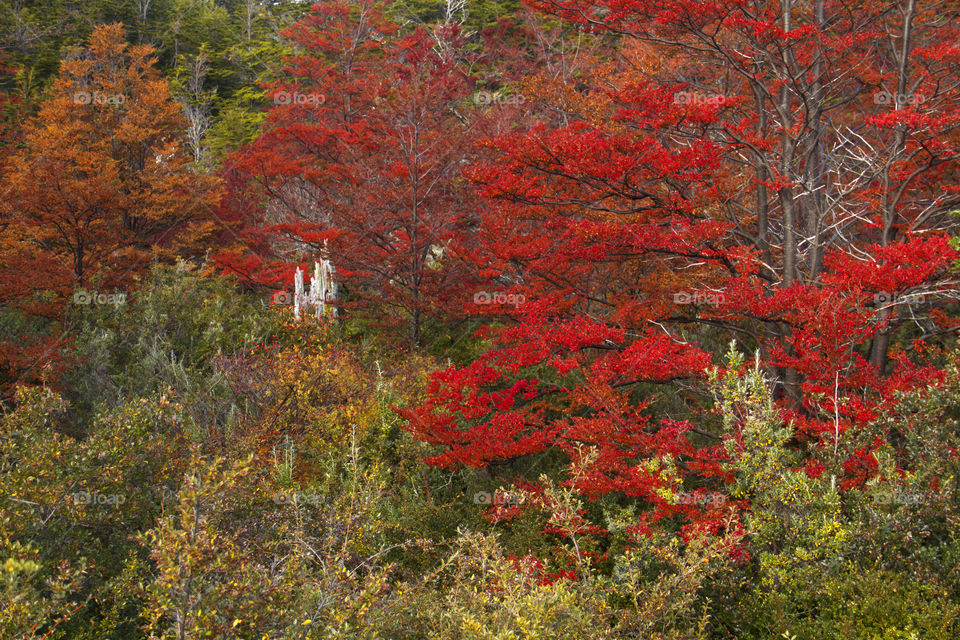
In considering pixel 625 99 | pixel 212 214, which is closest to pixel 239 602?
pixel 625 99

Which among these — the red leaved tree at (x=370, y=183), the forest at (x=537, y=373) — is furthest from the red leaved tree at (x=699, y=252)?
the red leaved tree at (x=370, y=183)

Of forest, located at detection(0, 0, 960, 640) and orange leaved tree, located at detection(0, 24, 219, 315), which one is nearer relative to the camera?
forest, located at detection(0, 0, 960, 640)

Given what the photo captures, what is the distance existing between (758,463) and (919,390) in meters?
1.40

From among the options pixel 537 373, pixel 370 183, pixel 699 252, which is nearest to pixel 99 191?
pixel 370 183

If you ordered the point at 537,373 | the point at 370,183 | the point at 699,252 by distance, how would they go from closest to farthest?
the point at 699,252 < the point at 537,373 < the point at 370,183

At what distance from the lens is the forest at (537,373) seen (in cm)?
392

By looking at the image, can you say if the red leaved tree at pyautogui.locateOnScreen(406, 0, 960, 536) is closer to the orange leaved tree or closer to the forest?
the forest

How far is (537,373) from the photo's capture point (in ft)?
31.5

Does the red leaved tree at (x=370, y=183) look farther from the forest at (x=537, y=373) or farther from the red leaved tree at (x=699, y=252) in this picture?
→ the red leaved tree at (x=699, y=252)

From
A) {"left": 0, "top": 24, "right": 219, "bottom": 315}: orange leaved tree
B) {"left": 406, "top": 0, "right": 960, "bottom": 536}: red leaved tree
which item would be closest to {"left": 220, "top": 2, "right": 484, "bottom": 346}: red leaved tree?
{"left": 0, "top": 24, "right": 219, "bottom": 315}: orange leaved tree

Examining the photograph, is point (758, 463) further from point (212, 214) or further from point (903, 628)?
point (212, 214)

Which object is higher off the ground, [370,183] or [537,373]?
[370,183]

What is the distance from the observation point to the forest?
3.92 metres

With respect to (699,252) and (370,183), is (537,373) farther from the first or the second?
(370,183)
